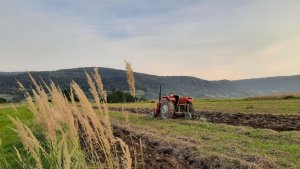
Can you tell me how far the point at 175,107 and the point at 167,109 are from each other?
0.88m

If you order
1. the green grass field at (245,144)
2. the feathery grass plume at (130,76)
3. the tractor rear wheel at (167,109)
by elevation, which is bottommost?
the green grass field at (245,144)

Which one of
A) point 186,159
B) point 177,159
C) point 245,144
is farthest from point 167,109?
point 177,159

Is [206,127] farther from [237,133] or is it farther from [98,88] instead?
[98,88]

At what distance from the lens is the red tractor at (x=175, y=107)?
23.3 meters

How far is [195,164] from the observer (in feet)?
33.0

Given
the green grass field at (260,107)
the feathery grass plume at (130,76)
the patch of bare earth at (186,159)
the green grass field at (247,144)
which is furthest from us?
the green grass field at (260,107)

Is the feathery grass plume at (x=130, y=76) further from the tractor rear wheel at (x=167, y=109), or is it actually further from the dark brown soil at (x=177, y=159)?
the tractor rear wheel at (x=167, y=109)


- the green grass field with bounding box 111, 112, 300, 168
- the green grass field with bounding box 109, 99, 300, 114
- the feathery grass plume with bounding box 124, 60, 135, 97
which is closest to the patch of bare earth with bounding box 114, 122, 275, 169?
the green grass field with bounding box 111, 112, 300, 168

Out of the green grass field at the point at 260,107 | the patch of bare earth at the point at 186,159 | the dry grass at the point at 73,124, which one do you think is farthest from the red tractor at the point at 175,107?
the dry grass at the point at 73,124

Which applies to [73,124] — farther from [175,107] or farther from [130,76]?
[175,107]

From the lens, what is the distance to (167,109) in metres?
23.5

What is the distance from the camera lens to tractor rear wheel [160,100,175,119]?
76.4 ft

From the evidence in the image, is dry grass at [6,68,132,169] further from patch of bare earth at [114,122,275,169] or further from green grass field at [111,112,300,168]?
green grass field at [111,112,300,168]

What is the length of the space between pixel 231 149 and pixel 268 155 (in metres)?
1.11
